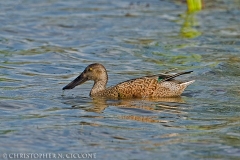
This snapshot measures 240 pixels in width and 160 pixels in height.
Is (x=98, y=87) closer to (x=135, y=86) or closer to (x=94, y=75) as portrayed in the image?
(x=94, y=75)

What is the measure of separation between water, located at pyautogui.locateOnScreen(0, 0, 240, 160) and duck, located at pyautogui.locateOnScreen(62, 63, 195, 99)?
202 millimetres

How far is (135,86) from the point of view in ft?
38.5

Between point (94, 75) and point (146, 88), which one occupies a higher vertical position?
point (94, 75)

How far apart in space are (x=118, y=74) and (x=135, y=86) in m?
1.71

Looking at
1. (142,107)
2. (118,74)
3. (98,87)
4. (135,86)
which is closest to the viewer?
(142,107)

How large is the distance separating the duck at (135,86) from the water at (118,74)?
20cm

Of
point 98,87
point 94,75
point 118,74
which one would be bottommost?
point 118,74

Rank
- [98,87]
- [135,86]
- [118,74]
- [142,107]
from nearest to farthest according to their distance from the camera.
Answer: [142,107] < [135,86] < [98,87] < [118,74]

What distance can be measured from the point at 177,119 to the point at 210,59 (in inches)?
180

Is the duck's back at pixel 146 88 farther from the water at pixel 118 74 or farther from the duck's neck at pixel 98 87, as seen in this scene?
the water at pixel 118 74

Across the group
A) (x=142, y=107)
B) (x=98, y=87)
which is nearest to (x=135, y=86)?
(x=98, y=87)

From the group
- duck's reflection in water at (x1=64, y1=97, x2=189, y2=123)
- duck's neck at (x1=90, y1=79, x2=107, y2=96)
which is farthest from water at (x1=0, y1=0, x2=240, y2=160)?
duck's neck at (x1=90, y1=79, x2=107, y2=96)

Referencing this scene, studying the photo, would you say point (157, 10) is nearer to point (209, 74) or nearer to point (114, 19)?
point (114, 19)

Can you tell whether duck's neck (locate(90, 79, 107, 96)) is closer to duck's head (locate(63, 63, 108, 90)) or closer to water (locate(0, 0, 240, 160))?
duck's head (locate(63, 63, 108, 90))
